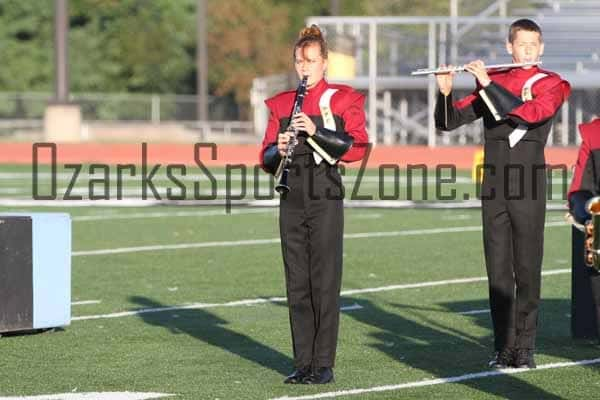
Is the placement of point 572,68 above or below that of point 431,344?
above

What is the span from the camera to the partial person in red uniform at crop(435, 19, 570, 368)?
26.8 feet

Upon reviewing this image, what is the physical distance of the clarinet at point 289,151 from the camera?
25.1ft

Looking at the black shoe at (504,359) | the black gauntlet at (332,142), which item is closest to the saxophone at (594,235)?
the black gauntlet at (332,142)

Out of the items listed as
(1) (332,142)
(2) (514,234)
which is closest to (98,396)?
(1) (332,142)

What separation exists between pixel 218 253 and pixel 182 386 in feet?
22.9

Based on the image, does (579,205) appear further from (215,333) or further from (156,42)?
(156,42)

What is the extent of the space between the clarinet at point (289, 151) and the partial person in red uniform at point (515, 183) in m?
0.80

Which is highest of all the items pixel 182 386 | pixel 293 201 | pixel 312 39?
pixel 312 39

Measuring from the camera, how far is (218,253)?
1480 cm

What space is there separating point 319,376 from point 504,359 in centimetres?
112

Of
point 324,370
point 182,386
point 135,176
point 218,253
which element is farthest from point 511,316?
point 135,176

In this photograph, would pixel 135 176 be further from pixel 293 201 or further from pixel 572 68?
pixel 293 201

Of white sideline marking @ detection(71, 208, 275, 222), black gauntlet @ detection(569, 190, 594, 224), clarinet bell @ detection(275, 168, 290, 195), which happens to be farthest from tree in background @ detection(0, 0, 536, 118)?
black gauntlet @ detection(569, 190, 594, 224)

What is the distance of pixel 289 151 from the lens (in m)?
7.65
